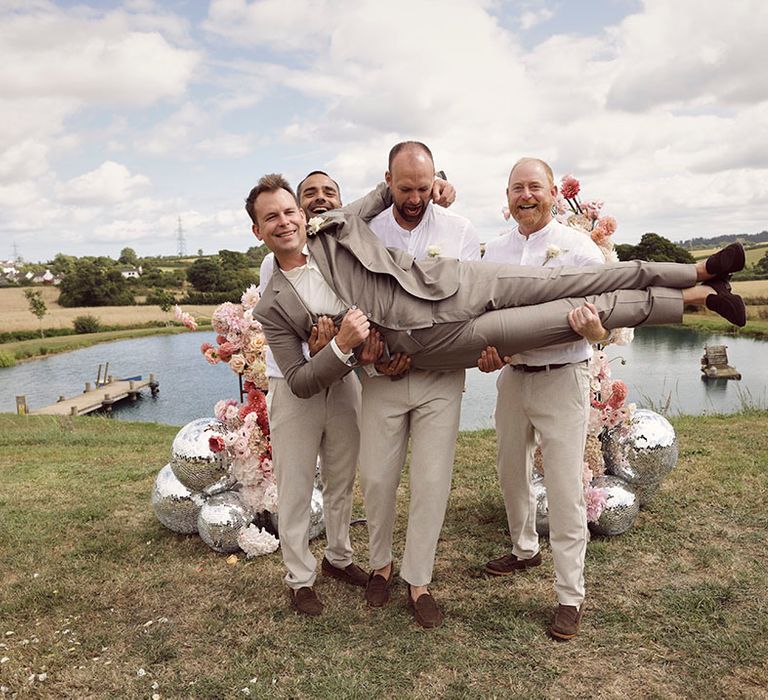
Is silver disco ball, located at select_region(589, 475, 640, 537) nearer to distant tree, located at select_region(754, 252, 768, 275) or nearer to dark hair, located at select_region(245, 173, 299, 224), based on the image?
dark hair, located at select_region(245, 173, 299, 224)

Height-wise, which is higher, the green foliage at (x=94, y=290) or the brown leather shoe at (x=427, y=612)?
the green foliage at (x=94, y=290)

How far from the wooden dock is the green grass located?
11.0m

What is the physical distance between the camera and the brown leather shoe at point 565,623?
3613 mm

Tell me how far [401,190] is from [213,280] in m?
57.3

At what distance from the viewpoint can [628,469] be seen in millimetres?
5062

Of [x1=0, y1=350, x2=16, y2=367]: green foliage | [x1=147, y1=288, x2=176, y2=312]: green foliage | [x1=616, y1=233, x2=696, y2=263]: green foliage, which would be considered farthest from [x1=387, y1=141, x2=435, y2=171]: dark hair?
[x1=147, y1=288, x2=176, y2=312]: green foliage

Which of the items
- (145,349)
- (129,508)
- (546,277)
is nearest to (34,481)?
(129,508)

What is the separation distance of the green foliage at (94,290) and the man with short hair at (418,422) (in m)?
70.3

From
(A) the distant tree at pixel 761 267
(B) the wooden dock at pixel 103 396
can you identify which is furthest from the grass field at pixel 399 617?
(A) the distant tree at pixel 761 267

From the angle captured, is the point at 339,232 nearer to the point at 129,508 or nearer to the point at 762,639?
the point at 762,639

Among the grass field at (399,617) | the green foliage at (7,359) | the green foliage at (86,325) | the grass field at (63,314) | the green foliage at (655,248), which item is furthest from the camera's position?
the grass field at (63,314)

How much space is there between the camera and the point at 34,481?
284 inches

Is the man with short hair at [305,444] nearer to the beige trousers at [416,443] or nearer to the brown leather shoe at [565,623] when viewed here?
the beige trousers at [416,443]

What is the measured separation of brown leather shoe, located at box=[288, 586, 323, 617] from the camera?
398 centimetres
